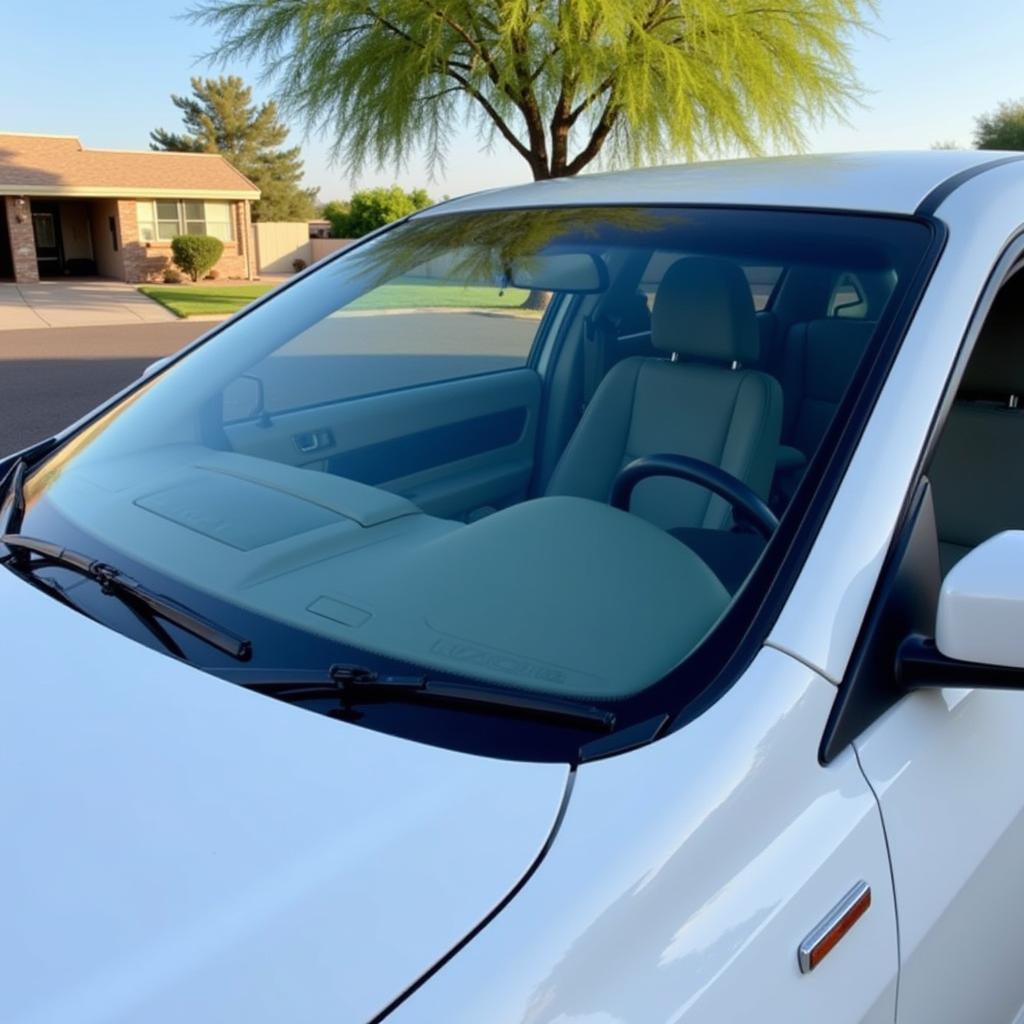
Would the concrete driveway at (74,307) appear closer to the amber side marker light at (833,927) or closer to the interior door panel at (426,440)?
the interior door panel at (426,440)

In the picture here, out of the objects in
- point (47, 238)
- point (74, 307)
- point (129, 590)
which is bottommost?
point (74, 307)

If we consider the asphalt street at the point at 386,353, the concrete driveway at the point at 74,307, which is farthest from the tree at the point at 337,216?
the asphalt street at the point at 386,353

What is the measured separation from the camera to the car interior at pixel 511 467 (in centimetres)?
135

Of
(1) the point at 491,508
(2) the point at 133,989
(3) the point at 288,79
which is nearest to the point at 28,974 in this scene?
(2) the point at 133,989

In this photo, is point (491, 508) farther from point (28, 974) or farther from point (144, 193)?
point (144, 193)

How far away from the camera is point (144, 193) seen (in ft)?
102

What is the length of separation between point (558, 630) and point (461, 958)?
1.66ft

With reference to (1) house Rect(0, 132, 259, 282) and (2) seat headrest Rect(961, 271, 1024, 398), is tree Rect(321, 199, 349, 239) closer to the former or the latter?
(1) house Rect(0, 132, 259, 282)

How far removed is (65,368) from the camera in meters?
13.1

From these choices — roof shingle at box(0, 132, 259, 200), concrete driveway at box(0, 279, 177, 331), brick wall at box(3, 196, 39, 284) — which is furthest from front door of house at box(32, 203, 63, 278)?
concrete driveway at box(0, 279, 177, 331)

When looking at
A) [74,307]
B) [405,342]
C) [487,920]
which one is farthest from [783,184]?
[74,307]

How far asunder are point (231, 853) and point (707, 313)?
1543mm

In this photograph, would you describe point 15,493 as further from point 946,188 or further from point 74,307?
point 74,307

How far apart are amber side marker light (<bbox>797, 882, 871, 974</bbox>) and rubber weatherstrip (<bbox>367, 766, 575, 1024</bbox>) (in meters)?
0.27
